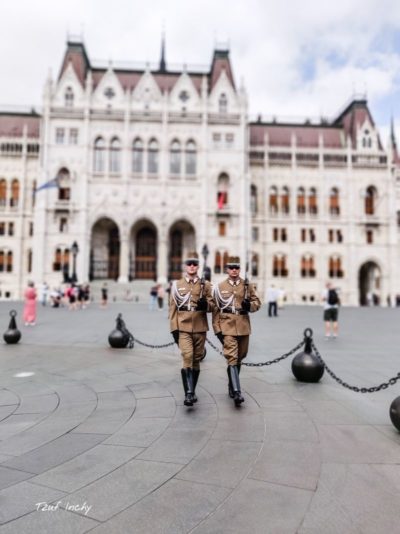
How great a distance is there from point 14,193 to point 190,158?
793 inches

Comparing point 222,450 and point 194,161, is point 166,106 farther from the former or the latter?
point 222,450

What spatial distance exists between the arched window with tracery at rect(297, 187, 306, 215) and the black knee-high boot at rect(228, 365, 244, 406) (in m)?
40.4

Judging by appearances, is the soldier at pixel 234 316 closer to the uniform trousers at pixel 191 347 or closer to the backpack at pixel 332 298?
the uniform trousers at pixel 191 347

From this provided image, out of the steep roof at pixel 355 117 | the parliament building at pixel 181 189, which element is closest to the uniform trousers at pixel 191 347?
the parliament building at pixel 181 189

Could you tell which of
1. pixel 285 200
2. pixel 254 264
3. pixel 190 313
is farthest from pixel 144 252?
pixel 190 313

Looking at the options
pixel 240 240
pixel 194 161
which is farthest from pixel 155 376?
pixel 194 161

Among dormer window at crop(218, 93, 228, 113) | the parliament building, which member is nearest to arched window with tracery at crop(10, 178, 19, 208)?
the parliament building

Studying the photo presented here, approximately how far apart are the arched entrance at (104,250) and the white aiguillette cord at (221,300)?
34.9m

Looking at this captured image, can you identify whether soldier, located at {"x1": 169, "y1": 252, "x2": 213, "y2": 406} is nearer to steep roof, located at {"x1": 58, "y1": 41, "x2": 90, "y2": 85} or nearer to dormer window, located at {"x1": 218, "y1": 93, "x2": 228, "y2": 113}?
dormer window, located at {"x1": 218, "y1": 93, "x2": 228, "y2": 113}

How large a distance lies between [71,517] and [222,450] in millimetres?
1519

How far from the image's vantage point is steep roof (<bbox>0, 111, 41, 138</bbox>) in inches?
1662

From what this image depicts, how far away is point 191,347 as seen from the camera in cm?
499

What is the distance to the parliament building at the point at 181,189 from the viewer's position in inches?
1458

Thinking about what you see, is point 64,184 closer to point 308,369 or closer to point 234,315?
point 308,369
